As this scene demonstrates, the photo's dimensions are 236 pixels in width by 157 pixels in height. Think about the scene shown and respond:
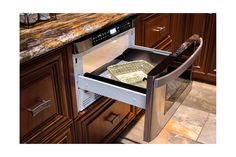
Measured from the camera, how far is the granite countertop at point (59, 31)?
2.77 ft

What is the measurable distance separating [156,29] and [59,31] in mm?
854

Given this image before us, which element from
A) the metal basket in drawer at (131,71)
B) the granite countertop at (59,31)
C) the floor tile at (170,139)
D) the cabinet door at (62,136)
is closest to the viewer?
the granite countertop at (59,31)

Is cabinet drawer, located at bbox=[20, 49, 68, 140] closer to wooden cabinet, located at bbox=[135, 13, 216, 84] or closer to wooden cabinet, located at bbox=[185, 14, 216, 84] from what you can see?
wooden cabinet, located at bbox=[135, 13, 216, 84]

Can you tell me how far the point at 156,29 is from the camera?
170 cm

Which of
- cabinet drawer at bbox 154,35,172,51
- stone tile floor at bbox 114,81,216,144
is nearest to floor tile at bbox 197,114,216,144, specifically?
stone tile floor at bbox 114,81,216,144

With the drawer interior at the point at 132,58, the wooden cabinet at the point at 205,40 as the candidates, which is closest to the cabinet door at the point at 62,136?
the drawer interior at the point at 132,58

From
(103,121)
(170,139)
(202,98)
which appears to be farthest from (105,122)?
(202,98)

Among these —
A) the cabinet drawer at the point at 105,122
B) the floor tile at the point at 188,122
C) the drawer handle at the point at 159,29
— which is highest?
the drawer handle at the point at 159,29

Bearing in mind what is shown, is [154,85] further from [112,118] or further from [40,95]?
[112,118]

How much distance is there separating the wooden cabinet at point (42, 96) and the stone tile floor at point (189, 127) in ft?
2.08

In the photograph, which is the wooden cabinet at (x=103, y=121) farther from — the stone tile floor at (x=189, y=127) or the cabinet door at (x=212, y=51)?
the cabinet door at (x=212, y=51)

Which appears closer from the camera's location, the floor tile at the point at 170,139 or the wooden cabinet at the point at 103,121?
the wooden cabinet at the point at 103,121

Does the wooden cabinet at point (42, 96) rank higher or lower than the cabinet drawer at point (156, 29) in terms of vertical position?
lower
